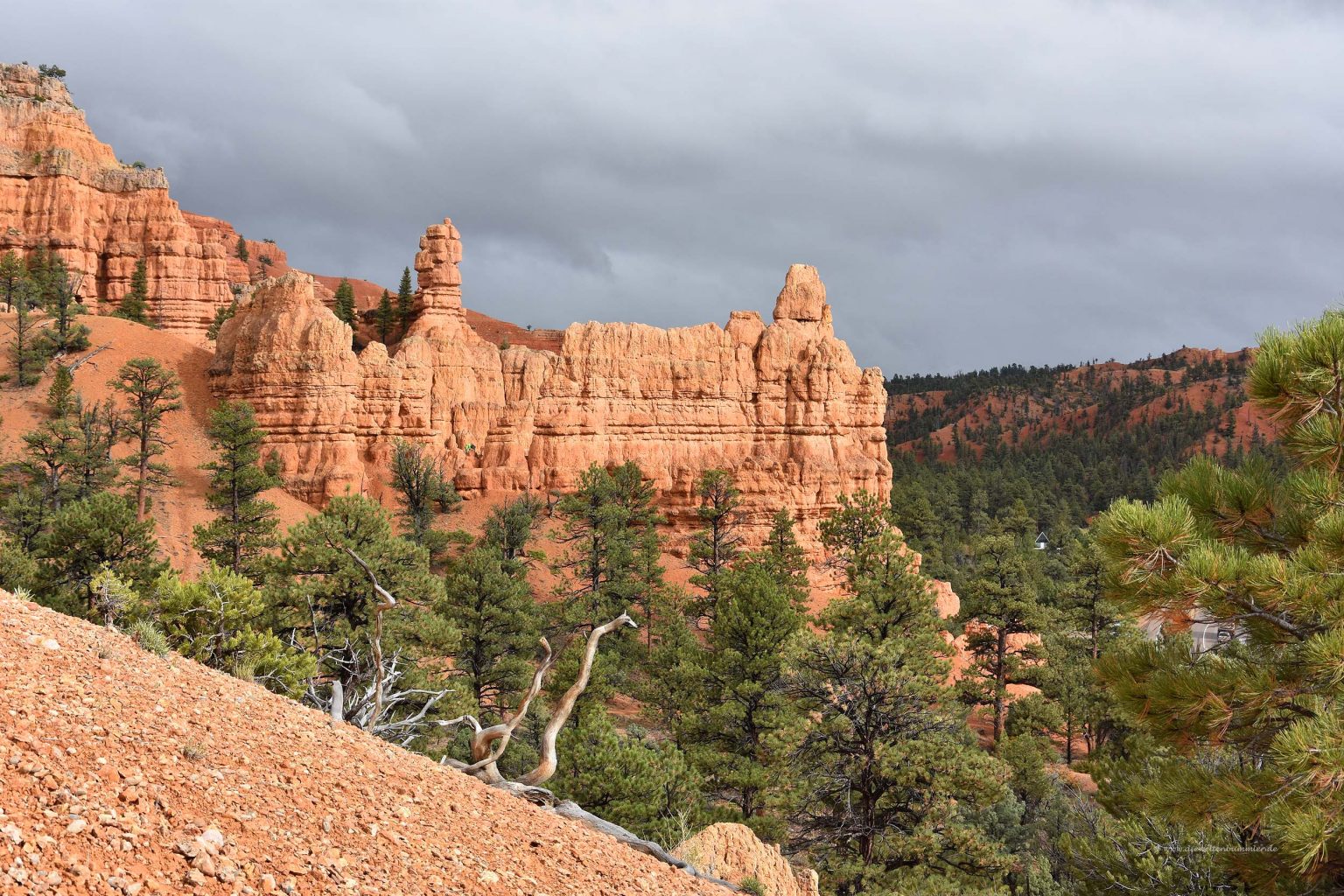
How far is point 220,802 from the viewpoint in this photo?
7035mm

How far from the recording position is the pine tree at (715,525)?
150ft

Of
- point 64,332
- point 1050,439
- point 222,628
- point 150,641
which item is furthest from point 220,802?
point 1050,439

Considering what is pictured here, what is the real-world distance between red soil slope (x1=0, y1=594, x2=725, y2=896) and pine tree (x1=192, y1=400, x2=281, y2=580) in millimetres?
24539

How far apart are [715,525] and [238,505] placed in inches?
845

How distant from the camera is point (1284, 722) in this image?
368 inches

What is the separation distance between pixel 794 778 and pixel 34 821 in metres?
15.9

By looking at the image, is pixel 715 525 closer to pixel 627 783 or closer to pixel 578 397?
pixel 578 397

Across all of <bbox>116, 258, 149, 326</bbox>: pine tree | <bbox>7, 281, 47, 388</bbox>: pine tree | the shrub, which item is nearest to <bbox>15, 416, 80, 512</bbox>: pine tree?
<bbox>7, 281, 47, 388</bbox>: pine tree

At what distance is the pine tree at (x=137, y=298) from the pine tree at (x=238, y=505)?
1234 inches

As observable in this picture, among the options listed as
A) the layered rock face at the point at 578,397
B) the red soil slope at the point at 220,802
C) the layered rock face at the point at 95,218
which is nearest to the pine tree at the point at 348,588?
the red soil slope at the point at 220,802

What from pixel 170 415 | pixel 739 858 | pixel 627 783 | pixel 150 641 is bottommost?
pixel 627 783

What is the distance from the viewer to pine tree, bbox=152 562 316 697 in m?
18.2

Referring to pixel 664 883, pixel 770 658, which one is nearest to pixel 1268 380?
pixel 664 883

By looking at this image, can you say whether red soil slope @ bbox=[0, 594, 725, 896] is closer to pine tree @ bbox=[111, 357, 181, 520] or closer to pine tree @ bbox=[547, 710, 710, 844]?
pine tree @ bbox=[547, 710, 710, 844]
